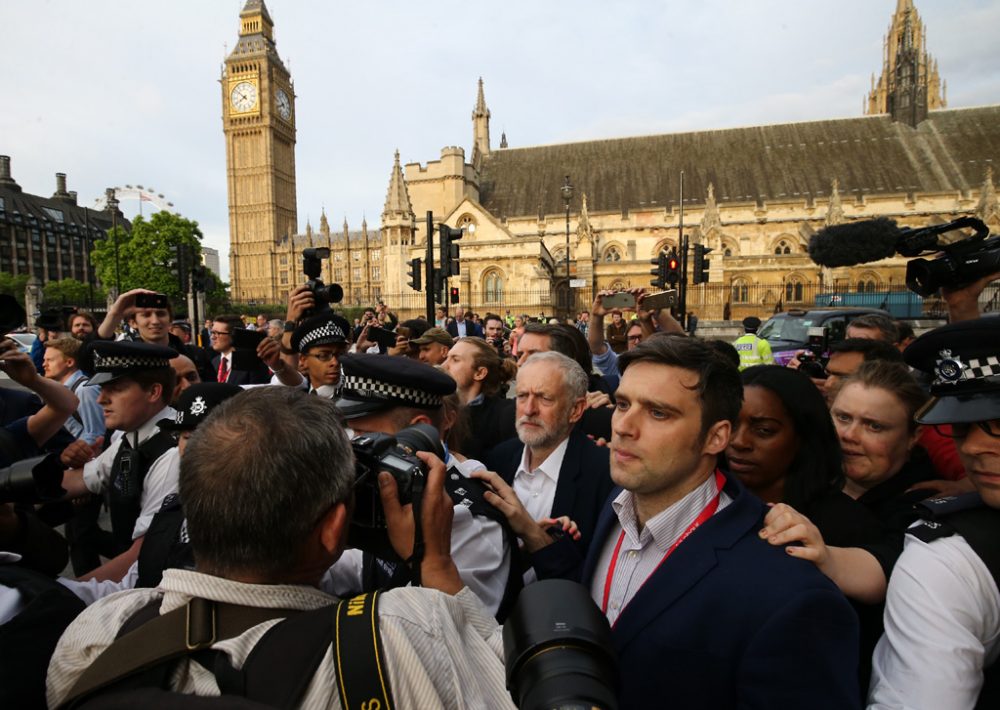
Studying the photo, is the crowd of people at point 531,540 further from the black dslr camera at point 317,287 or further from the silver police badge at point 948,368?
the black dslr camera at point 317,287

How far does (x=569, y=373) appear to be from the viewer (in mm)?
2998

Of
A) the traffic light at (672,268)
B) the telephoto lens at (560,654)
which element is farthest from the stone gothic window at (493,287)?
the telephoto lens at (560,654)

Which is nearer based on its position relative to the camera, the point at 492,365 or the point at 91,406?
the point at 492,365

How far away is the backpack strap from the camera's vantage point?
1012 millimetres

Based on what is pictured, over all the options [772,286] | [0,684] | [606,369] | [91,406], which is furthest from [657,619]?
[772,286]

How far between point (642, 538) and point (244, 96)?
8754 centimetres

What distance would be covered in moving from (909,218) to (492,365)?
46947 mm

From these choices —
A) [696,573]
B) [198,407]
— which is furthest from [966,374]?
[198,407]

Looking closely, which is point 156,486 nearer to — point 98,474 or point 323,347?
point 98,474

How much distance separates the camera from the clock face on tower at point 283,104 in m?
75.3

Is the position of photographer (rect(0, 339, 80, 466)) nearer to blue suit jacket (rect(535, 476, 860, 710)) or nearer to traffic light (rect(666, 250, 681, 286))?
blue suit jacket (rect(535, 476, 860, 710))

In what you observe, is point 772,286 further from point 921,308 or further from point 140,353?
point 140,353

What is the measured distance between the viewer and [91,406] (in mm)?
4891

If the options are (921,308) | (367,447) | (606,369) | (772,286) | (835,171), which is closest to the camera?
(367,447)
